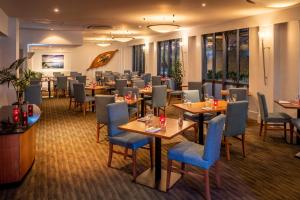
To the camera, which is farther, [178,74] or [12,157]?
[178,74]

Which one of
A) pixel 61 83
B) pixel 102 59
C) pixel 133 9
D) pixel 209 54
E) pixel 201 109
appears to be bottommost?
pixel 201 109

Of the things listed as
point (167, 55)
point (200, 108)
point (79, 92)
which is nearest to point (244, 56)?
point (200, 108)

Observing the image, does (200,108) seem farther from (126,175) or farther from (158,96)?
(158,96)

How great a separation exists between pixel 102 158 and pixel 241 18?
6002mm

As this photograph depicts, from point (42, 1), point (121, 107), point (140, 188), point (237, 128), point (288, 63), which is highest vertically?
point (42, 1)

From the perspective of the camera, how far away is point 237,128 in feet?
16.2

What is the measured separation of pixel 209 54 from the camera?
11359mm

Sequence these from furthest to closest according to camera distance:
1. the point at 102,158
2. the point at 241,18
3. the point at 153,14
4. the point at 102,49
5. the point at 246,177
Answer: the point at 102,49, the point at 241,18, the point at 153,14, the point at 102,158, the point at 246,177

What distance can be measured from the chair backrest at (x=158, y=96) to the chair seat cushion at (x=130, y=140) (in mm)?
3433

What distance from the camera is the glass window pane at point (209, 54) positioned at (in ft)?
36.8

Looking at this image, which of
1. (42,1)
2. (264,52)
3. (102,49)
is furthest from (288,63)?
(102,49)

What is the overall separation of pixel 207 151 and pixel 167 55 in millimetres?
11586

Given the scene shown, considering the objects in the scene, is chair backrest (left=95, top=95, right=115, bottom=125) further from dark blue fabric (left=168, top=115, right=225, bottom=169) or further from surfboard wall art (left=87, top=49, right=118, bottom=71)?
surfboard wall art (left=87, top=49, right=118, bottom=71)

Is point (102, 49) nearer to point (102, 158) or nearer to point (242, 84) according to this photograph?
point (242, 84)
